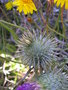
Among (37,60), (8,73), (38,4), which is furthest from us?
(8,73)

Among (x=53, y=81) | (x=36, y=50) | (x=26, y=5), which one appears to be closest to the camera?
(x=53, y=81)

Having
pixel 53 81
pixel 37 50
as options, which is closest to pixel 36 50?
pixel 37 50

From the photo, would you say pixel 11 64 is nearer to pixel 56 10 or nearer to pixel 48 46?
pixel 48 46

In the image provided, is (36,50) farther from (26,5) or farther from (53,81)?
(26,5)

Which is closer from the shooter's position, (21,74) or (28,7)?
(28,7)

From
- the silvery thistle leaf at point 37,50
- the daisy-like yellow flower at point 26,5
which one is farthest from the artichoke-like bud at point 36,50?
the daisy-like yellow flower at point 26,5

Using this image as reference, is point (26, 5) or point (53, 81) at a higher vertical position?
point (26, 5)

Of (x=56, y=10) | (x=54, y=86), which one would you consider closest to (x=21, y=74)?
(x=54, y=86)
